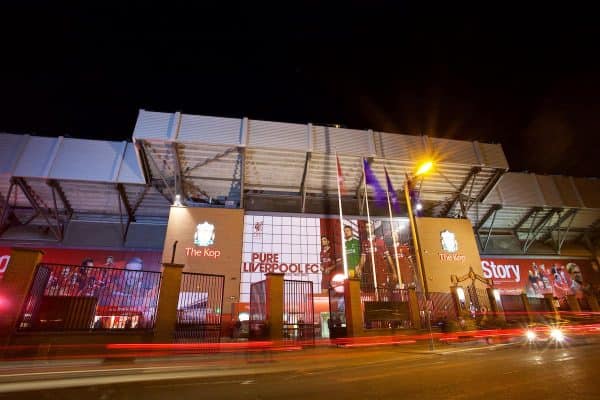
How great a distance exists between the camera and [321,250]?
24.8m

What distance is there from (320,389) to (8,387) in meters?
4.91

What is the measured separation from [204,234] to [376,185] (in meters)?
15.3

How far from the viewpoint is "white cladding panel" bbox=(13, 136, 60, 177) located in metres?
21.8

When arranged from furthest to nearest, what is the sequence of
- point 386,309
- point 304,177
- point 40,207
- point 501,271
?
point 501,271 → point 304,177 → point 40,207 → point 386,309

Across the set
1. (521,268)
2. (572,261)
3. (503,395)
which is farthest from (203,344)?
(572,261)

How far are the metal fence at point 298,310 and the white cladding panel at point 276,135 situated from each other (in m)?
12.0

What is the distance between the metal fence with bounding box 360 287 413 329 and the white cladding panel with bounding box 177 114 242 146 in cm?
1409

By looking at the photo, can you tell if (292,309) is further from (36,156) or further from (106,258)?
(36,156)

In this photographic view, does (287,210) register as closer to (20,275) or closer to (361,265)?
(361,265)

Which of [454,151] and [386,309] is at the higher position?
[454,151]

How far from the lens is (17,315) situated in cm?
835

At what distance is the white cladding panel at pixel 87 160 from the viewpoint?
22297mm

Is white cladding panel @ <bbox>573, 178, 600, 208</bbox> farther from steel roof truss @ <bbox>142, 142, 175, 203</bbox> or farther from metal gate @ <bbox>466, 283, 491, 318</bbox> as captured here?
steel roof truss @ <bbox>142, 142, 175, 203</bbox>

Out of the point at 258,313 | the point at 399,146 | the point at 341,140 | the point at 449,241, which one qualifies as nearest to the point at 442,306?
the point at 449,241
